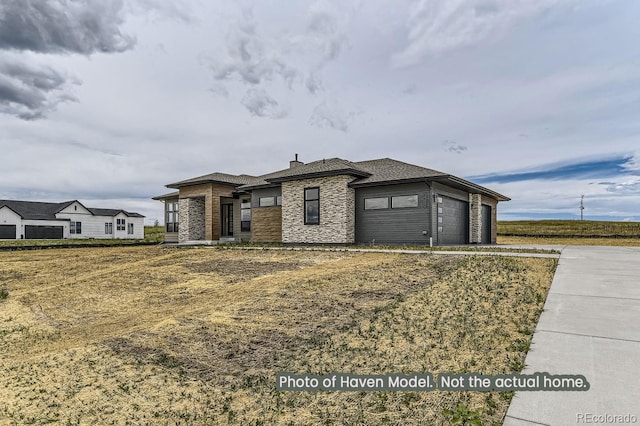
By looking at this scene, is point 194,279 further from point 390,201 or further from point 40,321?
point 390,201

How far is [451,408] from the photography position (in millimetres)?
3439

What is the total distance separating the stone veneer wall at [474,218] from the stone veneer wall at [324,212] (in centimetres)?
815

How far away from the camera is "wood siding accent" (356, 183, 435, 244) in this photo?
1681 cm

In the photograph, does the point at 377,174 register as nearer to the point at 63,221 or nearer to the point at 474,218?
the point at 474,218

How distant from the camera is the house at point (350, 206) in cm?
1722

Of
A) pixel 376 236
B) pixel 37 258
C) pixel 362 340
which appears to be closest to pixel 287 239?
pixel 376 236

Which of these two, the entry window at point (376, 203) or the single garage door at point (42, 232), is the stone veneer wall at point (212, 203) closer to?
the entry window at point (376, 203)

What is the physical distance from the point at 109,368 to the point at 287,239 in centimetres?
1553

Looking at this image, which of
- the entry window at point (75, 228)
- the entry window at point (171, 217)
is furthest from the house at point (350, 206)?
the entry window at point (75, 228)

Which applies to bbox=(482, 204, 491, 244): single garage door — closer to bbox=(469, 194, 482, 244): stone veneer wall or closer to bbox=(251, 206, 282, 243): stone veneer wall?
bbox=(469, 194, 482, 244): stone veneer wall

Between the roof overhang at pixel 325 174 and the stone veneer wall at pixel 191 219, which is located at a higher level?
the roof overhang at pixel 325 174

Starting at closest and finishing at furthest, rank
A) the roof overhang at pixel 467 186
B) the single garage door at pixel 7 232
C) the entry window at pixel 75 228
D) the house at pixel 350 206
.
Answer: the roof overhang at pixel 467 186 < the house at pixel 350 206 < the single garage door at pixel 7 232 < the entry window at pixel 75 228

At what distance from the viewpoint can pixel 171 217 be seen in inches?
1135

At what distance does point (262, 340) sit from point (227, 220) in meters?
21.1
